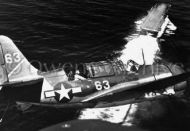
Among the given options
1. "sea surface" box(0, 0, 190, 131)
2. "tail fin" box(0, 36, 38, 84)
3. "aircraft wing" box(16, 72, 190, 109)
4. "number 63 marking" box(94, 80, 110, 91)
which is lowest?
"aircraft wing" box(16, 72, 190, 109)

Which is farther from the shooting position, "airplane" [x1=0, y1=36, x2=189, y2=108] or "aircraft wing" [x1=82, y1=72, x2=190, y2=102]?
"aircraft wing" [x1=82, y1=72, x2=190, y2=102]

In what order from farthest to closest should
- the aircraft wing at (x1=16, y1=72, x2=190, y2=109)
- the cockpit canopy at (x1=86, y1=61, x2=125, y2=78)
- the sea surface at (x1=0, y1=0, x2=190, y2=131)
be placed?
the sea surface at (x1=0, y1=0, x2=190, y2=131), the cockpit canopy at (x1=86, y1=61, x2=125, y2=78), the aircraft wing at (x1=16, y1=72, x2=190, y2=109)

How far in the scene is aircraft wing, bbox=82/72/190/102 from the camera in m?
17.5

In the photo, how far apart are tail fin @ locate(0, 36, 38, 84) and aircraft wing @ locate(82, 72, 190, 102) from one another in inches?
162

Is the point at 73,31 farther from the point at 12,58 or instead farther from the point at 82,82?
the point at 12,58

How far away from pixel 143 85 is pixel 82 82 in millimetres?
4151

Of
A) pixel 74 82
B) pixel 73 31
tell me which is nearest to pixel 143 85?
pixel 74 82

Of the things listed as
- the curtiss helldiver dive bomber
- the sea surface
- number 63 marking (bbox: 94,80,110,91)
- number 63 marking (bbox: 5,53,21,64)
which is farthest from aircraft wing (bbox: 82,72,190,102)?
number 63 marking (bbox: 5,53,21,64)

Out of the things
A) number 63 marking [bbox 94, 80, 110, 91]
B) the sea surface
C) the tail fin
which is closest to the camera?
the tail fin

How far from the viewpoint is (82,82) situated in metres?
17.5

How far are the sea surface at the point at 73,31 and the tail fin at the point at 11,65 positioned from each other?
208cm

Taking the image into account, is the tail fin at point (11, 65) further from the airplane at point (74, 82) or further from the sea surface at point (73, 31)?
the sea surface at point (73, 31)

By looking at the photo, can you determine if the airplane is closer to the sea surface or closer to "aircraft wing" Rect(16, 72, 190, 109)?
"aircraft wing" Rect(16, 72, 190, 109)

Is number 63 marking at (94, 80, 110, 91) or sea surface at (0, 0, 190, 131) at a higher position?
sea surface at (0, 0, 190, 131)
